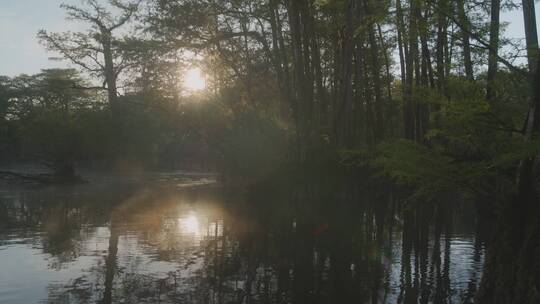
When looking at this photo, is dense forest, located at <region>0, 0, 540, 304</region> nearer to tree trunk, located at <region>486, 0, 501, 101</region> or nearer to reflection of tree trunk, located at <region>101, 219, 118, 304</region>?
tree trunk, located at <region>486, 0, 501, 101</region>

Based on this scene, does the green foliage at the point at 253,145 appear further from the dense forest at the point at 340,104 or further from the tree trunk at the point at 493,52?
the tree trunk at the point at 493,52

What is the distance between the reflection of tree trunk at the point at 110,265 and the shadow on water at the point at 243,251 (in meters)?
0.02

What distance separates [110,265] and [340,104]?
12318 millimetres

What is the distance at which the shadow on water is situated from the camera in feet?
23.3

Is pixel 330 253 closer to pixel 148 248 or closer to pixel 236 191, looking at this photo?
pixel 148 248

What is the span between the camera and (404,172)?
6008 millimetres

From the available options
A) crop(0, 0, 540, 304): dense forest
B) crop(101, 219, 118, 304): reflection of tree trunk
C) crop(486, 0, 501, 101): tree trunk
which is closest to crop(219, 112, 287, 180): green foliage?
crop(0, 0, 540, 304): dense forest

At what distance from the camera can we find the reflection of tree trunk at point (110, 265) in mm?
6848

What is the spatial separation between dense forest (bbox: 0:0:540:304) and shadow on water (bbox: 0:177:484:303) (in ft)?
3.77

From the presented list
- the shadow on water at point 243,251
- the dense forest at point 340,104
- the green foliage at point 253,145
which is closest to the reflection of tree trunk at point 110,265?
the shadow on water at point 243,251

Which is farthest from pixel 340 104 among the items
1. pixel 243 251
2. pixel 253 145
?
pixel 243 251

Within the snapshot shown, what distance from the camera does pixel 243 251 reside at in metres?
9.78

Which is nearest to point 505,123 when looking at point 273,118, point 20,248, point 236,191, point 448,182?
point 448,182

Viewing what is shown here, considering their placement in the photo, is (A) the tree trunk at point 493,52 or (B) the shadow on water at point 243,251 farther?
(B) the shadow on water at point 243,251
